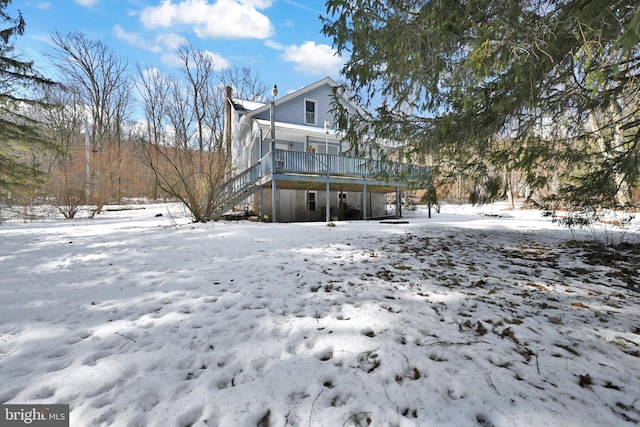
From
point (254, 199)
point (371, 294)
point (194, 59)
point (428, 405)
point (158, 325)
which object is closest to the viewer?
point (428, 405)

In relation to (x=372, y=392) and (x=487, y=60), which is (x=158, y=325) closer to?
(x=372, y=392)

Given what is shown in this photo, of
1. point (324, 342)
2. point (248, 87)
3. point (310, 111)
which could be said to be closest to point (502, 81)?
point (324, 342)

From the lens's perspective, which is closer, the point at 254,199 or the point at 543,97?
the point at 543,97

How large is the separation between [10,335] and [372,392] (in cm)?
297

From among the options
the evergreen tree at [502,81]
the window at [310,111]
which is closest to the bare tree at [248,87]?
the window at [310,111]

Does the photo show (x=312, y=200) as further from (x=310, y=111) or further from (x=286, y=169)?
(x=310, y=111)

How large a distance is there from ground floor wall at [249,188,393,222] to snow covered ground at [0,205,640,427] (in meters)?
9.70

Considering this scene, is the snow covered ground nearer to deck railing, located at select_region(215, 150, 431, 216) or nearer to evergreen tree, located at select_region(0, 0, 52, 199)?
evergreen tree, located at select_region(0, 0, 52, 199)

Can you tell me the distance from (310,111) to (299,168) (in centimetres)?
586

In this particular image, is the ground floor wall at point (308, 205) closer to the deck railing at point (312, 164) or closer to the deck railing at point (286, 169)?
the deck railing at point (286, 169)

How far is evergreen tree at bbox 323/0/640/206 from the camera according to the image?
8.75ft

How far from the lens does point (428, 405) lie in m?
1.42

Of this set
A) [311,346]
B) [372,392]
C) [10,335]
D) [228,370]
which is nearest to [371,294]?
[311,346]

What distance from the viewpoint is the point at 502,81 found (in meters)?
3.70
